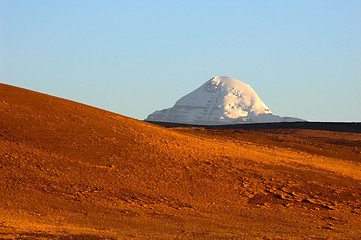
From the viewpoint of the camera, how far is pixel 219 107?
12538cm

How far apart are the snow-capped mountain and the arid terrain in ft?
291

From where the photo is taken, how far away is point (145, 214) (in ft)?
56.3

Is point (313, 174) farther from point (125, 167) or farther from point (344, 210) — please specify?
point (125, 167)

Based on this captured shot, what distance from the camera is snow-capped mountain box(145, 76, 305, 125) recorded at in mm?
119000

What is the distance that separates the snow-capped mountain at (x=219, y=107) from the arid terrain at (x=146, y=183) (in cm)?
8864

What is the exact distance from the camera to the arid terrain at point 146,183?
50.8 feet

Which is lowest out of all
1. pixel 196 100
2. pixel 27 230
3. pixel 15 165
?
pixel 27 230

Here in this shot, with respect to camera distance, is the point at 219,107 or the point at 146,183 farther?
the point at 219,107

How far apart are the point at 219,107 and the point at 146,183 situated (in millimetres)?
106140

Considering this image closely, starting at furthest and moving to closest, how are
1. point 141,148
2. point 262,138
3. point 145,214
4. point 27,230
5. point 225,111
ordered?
point 225,111 < point 262,138 < point 141,148 < point 145,214 < point 27,230

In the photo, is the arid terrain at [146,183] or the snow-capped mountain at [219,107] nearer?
the arid terrain at [146,183]

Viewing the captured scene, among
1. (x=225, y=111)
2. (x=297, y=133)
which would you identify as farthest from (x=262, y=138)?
(x=225, y=111)

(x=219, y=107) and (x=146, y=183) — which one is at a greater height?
(x=219, y=107)

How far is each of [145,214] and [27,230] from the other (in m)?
4.62
